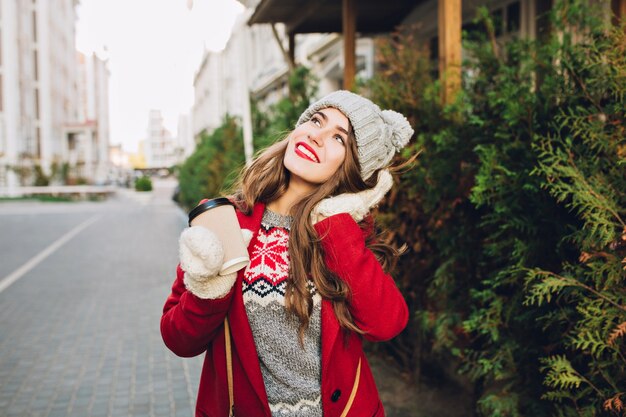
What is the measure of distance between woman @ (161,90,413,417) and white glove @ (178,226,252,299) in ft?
0.09

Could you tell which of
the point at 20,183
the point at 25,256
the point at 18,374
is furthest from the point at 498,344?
the point at 20,183

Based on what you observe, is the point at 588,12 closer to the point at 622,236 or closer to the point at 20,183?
the point at 622,236

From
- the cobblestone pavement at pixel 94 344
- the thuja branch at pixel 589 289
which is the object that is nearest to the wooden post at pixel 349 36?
the cobblestone pavement at pixel 94 344

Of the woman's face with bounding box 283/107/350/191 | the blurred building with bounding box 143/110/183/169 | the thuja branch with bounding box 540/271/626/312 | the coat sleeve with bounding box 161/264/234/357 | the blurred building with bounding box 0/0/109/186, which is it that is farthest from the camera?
the blurred building with bounding box 143/110/183/169

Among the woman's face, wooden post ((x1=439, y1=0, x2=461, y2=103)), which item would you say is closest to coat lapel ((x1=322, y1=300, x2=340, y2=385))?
the woman's face

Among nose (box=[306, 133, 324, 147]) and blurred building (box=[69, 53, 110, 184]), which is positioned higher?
blurred building (box=[69, 53, 110, 184])

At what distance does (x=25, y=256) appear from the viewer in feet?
40.9

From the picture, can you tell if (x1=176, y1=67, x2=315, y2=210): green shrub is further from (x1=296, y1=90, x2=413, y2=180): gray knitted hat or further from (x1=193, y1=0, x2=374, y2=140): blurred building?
(x1=296, y1=90, x2=413, y2=180): gray knitted hat

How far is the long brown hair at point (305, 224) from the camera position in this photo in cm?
194

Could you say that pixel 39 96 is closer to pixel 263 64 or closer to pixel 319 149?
pixel 263 64

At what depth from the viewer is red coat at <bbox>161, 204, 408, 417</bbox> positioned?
1916 millimetres

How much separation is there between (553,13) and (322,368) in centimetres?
238

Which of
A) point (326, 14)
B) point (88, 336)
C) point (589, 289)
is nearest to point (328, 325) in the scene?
point (589, 289)

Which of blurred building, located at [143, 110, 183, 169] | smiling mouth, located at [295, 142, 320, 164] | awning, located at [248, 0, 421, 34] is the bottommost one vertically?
smiling mouth, located at [295, 142, 320, 164]
